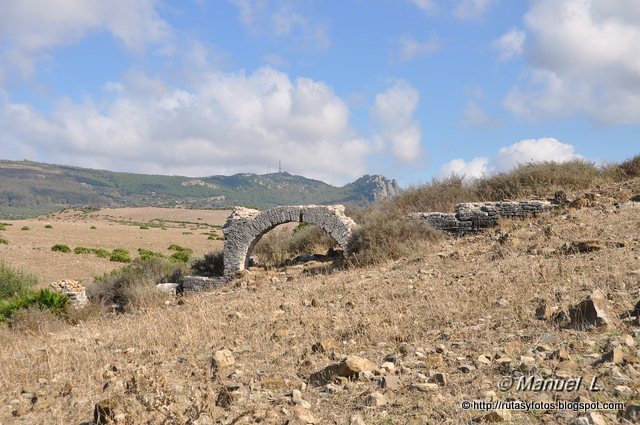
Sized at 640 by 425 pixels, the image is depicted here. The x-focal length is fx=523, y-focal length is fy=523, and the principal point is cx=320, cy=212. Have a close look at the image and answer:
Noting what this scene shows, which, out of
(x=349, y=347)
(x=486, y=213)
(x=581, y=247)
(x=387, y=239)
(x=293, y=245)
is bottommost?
(x=349, y=347)

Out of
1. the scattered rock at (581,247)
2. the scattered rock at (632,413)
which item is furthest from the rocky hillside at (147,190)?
the scattered rock at (632,413)

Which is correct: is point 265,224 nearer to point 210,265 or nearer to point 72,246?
point 210,265

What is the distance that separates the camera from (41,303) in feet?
37.4

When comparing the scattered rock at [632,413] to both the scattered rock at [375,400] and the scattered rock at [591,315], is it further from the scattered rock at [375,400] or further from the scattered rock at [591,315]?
the scattered rock at [591,315]

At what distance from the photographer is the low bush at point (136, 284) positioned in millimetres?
13023

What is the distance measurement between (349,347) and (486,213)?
8959 mm

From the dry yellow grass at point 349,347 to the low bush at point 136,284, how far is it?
3.51 m

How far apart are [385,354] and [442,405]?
1.34 metres

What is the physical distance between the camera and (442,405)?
11.4ft

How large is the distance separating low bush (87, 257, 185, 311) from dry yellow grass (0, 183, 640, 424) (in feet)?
11.5

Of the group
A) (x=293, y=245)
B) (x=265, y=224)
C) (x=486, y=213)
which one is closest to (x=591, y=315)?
(x=486, y=213)

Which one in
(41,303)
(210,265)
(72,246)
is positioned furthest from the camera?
(72,246)

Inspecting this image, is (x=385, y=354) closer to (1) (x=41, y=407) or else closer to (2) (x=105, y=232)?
(1) (x=41, y=407)

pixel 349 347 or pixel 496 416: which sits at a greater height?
pixel 496 416
